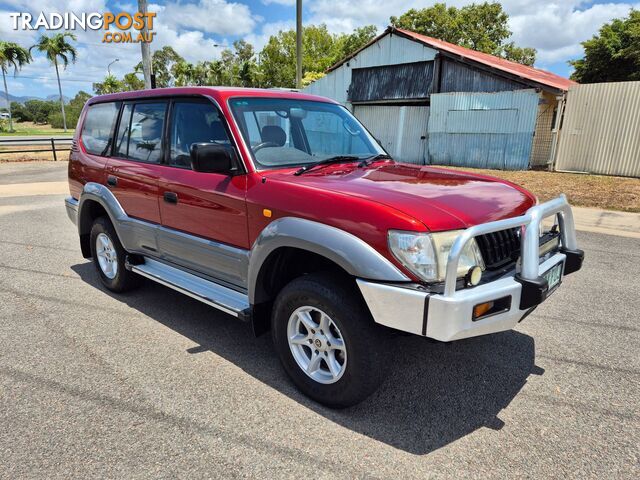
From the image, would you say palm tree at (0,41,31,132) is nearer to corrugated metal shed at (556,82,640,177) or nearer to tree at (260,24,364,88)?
tree at (260,24,364,88)

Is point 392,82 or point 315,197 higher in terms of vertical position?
point 392,82

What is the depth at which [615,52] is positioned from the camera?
26.7 m

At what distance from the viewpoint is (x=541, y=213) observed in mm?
2701

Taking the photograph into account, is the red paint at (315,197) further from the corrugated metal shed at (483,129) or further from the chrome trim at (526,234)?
the corrugated metal shed at (483,129)

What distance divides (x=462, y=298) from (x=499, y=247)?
24.8 inches

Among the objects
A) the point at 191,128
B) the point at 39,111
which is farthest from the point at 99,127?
the point at 39,111

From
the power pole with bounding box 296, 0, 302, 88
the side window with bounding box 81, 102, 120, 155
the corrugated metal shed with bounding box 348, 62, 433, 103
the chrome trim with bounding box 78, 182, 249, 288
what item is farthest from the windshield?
the corrugated metal shed with bounding box 348, 62, 433, 103

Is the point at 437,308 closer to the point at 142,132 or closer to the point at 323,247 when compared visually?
the point at 323,247

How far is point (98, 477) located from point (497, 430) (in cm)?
215

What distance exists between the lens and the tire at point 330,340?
248 cm

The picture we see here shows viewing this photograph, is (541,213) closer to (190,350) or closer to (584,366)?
(584,366)

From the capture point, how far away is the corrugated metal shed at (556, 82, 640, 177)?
12945 mm

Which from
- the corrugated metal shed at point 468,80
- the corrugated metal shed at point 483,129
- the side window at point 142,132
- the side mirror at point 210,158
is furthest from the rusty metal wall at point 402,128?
the side mirror at point 210,158

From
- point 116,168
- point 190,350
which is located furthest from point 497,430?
point 116,168
